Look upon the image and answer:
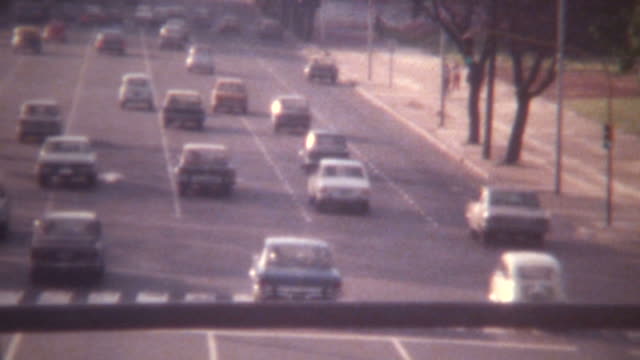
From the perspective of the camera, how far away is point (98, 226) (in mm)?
21531

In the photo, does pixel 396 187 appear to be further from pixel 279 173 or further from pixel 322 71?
pixel 322 71

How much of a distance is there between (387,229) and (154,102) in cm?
2719

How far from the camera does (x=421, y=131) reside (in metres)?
49.5

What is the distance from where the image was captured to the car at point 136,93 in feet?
165

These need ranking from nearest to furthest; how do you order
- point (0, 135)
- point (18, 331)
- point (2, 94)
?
point (18, 331)
point (0, 135)
point (2, 94)

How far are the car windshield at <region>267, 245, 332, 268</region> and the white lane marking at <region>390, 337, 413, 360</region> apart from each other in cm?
1073

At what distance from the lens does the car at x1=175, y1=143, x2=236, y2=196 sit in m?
32.0

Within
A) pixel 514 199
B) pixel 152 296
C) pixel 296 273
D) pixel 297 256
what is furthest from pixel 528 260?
pixel 514 199

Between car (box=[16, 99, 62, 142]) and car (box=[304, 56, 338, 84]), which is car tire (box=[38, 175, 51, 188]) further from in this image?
car (box=[304, 56, 338, 84])

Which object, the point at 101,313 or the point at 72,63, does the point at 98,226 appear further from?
the point at 72,63

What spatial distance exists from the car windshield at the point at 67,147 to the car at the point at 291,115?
591 inches

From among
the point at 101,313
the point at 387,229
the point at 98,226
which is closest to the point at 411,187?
the point at 387,229

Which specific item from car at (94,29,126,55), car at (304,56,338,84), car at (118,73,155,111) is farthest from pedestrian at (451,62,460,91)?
car at (118,73,155,111)

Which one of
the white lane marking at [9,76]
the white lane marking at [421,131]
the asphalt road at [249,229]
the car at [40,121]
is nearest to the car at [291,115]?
the asphalt road at [249,229]
